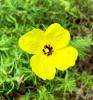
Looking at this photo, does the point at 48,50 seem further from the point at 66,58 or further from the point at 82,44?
the point at 82,44

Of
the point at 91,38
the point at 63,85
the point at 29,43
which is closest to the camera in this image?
the point at 29,43

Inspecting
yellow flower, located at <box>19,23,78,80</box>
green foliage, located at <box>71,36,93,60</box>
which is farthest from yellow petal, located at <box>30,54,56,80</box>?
green foliage, located at <box>71,36,93,60</box>

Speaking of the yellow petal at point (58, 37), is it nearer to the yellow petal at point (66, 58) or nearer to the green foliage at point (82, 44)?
the yellow petal at point (66, 58)

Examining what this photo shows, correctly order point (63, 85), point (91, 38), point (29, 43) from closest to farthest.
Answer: point (29, 43) < point (63, 85) < point (91, 38)

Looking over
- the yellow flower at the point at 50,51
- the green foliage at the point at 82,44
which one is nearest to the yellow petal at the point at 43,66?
the yellow flower at the point at 50,51

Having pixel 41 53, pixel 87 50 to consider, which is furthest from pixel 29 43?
pixel 87 50

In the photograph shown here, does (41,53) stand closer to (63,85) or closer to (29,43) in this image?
(29,43)
